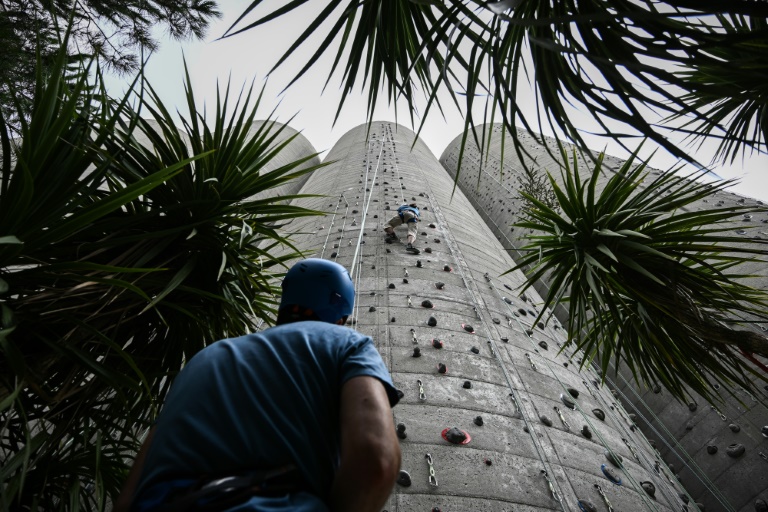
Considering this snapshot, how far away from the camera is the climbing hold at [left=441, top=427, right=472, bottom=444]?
10.00 ft

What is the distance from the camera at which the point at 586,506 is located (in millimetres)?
2701

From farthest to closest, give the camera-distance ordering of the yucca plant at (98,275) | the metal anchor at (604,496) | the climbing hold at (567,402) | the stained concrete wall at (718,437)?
the stained concrete wall at (718,437)
the climbing hold at (567,402)
the metal anchor at (604,496)
the yucca plant at (98,275)

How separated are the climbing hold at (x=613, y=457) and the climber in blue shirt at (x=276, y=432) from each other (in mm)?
2991

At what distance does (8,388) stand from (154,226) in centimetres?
112

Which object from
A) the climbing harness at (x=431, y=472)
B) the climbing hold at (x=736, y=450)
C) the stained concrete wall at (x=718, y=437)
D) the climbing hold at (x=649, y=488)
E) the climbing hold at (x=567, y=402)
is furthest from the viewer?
the climbing hold at (x=736, y=450)

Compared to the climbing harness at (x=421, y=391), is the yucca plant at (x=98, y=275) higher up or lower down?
higher up

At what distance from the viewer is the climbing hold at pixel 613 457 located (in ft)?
10.6

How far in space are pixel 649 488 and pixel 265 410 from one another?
135 inches

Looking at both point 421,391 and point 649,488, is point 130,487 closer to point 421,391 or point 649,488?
point 421,391

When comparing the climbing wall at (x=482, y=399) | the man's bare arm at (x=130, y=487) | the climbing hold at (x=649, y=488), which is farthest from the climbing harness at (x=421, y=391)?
the man's bare arm at (x=130, y=487)

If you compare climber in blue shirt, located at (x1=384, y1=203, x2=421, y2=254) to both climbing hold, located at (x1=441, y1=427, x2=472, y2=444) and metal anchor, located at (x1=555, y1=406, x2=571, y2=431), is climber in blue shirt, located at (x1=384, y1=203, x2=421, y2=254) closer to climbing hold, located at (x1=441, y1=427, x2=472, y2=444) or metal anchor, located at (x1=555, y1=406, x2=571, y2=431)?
metal anchor, located at (x1=555, y1=406, x2=571, y2=431)

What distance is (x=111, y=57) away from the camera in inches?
156

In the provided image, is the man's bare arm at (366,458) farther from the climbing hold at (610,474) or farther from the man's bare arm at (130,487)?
the climbing hold at (610,474)

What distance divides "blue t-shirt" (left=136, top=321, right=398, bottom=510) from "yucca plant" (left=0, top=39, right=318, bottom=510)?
2.98ft
